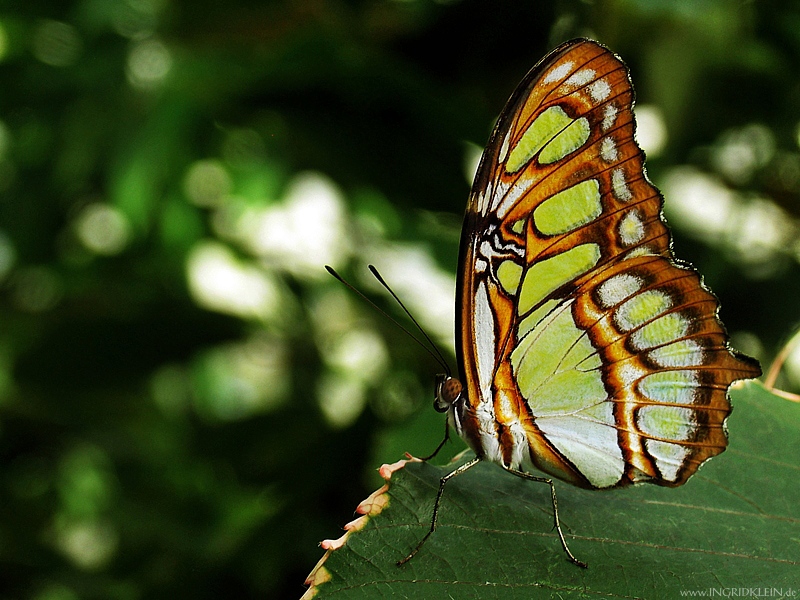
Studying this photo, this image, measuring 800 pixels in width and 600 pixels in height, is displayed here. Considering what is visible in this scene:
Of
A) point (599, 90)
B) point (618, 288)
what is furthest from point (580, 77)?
point (618, 288)

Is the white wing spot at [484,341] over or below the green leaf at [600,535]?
over

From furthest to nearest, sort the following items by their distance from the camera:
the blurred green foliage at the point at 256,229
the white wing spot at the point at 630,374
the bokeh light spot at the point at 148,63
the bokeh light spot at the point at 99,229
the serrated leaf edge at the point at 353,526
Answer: the bokeh light spot at the point at 99,229 → the bokeh light spot at the point at 148,63 → the blurred green foliage at the point at 256,229 → the white wing spot at the point at 630,374 → the serrated leaf edge at the point at 353,526

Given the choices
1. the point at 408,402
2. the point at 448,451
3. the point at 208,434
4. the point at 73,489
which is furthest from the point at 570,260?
the point at 73,489

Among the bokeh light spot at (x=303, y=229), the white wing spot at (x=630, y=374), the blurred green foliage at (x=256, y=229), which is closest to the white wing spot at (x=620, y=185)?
the white wing spot at (x=630, y=374)

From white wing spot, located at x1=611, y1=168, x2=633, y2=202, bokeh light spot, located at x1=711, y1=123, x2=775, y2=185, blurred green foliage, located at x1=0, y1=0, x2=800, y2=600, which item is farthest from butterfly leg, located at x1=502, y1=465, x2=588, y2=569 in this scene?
bokeh light spot, located at x1=711, y1=123, x2=775, y2=185

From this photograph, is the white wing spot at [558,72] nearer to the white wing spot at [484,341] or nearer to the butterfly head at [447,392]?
the white wing spot at [484,341]

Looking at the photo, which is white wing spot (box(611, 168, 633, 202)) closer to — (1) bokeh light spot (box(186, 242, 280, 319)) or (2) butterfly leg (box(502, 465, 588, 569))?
(2) butterfly leg (box(502, 465, 588, 569))

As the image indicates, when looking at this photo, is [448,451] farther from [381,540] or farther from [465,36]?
[465,36]
